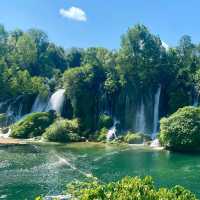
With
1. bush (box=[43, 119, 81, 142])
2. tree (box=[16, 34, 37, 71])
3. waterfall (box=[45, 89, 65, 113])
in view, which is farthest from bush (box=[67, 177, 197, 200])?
tree (box=[16, 34, 37, 71])

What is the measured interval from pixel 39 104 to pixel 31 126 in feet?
42.9

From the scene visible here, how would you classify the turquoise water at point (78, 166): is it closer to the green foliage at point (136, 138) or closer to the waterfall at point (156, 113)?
the green foliage at point (136, 138)

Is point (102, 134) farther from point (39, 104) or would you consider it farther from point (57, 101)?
point (39, 104)

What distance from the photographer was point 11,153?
6956 centimetres

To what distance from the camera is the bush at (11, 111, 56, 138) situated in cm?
9406

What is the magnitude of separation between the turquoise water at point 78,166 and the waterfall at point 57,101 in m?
22.3

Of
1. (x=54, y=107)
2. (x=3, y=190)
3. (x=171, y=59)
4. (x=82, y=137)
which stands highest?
(x=171, y=59)

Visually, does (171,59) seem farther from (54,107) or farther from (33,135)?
(33,135)

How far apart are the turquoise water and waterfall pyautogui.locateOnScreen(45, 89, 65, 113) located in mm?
22283

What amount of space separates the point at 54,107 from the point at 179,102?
2713cm

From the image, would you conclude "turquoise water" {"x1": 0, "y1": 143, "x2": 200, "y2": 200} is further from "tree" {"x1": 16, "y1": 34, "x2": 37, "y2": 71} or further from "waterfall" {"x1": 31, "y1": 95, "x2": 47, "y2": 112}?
"tree" {"x1": 16, "y1": 34, "x2": 37, "y2": 71}

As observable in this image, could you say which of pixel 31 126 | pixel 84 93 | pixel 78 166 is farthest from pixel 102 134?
pixel 78 166

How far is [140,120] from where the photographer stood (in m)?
95.1

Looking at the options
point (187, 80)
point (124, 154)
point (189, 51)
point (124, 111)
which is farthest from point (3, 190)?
point (189, 51)
